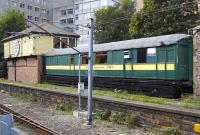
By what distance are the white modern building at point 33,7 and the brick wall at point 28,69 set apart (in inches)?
1892

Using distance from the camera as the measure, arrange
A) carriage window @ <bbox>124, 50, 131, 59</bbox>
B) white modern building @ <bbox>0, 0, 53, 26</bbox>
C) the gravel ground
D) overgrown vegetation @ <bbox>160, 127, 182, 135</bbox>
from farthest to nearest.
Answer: white modern building @ <bbox>0, 0, 53, 26</bbox> → carriage window @ <bbox>124, 50, 131, 59</bbox> → the gravel ground → overgrown vegetation @ <bbox>160, 127, 182, 135</bbox>

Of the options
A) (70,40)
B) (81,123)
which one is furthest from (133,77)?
(70,40)

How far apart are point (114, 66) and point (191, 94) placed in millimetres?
6144

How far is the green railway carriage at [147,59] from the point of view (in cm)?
1928

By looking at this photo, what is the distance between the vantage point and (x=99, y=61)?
2578cm

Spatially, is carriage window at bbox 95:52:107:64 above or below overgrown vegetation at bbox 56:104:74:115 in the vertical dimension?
above

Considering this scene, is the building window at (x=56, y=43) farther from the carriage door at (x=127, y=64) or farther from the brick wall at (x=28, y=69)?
the carriage door at (x=127, y=64)

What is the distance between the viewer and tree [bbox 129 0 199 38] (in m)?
33.8

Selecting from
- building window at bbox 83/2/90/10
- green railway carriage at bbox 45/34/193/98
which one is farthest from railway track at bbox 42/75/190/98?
building window at bbox 83/2/90/10

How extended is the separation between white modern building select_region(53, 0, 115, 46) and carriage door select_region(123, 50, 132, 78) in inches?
2328

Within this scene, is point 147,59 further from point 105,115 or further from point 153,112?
point 153,112

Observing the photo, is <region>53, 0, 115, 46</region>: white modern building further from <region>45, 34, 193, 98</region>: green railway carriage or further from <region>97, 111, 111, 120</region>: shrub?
<region>97, 111, 111, 120</region>: shrub

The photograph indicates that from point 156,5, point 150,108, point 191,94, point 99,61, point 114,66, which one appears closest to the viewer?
point 150,108

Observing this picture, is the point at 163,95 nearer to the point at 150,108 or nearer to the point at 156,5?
the point at 150,108
